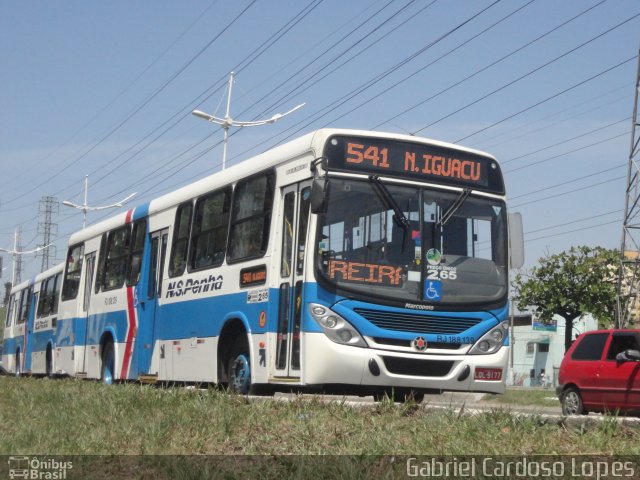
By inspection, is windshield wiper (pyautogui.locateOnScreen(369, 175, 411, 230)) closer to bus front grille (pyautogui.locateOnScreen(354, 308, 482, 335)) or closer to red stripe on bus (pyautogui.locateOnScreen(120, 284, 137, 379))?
bus front grille (pyautogui.locateOnScreen(354, 308, 482, 335))

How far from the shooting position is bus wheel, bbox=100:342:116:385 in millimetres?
18953

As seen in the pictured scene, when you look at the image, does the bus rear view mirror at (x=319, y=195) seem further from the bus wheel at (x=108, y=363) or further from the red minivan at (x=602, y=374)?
the bus wheel at (x=108, y=363)

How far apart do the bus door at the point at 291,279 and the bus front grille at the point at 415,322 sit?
795 millimetres

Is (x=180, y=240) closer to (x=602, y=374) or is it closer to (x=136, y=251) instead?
(x=136, y=251)

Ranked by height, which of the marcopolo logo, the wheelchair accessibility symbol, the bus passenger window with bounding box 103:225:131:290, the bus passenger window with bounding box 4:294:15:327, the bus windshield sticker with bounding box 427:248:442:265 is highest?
the bus passenger window with bounding box 4:294:15:327

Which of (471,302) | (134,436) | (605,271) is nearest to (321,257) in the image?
(471,302)

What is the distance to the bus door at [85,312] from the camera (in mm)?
20984

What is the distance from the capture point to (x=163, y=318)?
16031mm

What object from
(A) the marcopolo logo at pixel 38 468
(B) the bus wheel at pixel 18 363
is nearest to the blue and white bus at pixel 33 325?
(B) the bus wheel at pixel 18 363

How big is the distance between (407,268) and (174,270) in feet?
17.6

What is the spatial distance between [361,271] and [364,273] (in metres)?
0.04

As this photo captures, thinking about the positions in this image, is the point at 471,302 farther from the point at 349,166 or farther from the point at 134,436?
the point at 134,436

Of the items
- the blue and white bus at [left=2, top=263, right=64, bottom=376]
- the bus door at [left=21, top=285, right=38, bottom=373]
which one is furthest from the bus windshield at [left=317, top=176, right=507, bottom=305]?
the bus door at [left=21, top=285, right=38, bottom=373]

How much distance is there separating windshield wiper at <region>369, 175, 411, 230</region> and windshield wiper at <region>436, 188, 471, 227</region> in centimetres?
45
